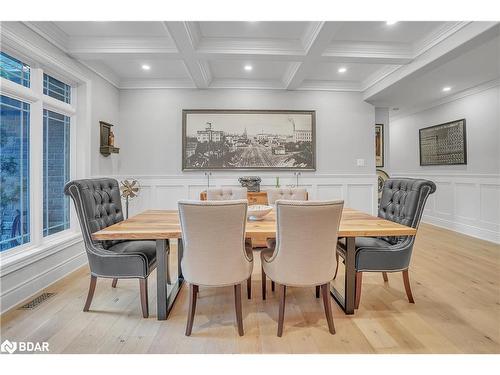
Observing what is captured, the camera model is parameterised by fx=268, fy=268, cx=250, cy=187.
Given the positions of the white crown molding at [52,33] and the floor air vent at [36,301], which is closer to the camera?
the floor air vent at [36,301]

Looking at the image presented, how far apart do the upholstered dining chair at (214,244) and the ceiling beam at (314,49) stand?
6.49 ft

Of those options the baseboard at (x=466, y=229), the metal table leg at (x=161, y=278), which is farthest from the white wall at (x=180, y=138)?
the metal table leg at (x=161, y=278)

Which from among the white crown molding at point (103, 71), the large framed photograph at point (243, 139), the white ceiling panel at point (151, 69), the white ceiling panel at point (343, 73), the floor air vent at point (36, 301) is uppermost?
the white ceiling panel at point (343, 73)

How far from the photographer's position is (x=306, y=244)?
1.75 meters

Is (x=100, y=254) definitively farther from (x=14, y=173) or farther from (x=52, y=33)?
(x=52, y=33)

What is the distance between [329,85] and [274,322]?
3849 mm

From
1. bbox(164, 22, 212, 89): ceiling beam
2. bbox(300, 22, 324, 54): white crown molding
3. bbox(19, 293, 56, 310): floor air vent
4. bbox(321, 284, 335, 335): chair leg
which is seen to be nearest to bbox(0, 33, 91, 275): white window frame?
bbox(19, 293, 56, 310): floor air vent

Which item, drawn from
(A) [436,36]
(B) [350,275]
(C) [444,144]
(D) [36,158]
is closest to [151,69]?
(D) [36,158]

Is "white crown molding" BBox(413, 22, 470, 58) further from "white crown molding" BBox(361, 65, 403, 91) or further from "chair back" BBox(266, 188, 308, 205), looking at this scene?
"chair back" BBox(266, 188, 308, 205)

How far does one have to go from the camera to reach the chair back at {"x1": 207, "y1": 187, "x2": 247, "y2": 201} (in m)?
3.00

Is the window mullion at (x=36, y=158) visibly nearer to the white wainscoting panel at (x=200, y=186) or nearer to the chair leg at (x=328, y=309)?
the white wainscoting panel at (x=200, y=186)

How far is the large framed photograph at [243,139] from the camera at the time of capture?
4.40m
